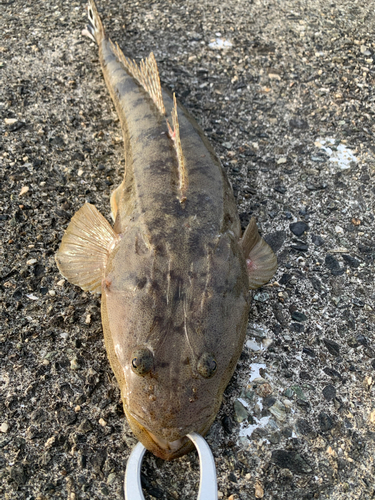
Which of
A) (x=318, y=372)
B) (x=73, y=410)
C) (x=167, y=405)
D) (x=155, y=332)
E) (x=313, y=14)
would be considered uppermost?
(x=313, y=14)

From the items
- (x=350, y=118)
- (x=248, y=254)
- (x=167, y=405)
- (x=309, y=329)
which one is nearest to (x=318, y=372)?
(x=309, y=329)

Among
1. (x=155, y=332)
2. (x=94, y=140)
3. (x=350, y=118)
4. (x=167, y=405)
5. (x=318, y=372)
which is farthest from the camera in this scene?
(x=350, y=118)

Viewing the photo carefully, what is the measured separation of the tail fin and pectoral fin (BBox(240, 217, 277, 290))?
297 centimetres

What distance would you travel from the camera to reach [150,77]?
11.9 feet

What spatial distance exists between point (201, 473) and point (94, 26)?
4542 millimetres

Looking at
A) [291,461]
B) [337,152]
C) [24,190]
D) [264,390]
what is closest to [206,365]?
[264,390]

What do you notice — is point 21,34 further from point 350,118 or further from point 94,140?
point 350,118

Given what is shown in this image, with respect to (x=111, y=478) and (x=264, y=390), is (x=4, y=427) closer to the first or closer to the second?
(x=111, y=478)

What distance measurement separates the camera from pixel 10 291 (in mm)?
2797

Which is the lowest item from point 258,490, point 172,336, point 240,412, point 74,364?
point 258,490

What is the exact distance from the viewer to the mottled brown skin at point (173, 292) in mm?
2037

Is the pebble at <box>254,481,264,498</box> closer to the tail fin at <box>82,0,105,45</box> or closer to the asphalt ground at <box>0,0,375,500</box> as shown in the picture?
the asphalt ground at <box>0,0,375,500</box>

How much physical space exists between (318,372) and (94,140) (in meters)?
2.63

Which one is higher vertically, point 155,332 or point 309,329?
point 155,332
